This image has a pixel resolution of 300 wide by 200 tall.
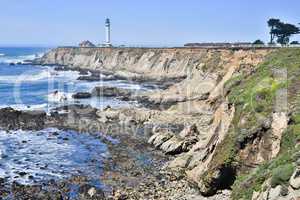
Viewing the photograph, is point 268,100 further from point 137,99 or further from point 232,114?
point 137,99

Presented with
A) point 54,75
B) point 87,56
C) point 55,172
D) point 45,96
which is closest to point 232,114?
point 55,172

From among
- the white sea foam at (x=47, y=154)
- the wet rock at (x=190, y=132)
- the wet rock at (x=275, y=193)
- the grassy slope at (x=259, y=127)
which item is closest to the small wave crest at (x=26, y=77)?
the white sea foam at (x=47, y=154)

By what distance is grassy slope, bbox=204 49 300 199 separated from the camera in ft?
65.4

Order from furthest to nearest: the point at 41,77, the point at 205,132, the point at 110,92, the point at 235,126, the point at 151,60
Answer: the point at 41,77
the point at 151,60
the point at 110,92
the point at 205,132
the point at 235,126

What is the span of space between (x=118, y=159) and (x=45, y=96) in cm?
3779

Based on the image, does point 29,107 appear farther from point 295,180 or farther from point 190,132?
point 295,180

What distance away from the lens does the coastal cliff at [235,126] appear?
2159cm

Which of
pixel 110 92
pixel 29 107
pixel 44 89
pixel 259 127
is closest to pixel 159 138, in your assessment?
pixel 259 127

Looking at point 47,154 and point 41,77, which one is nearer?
point 47,154

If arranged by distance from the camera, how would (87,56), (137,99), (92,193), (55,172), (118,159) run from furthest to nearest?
(87,56) < (137,99) < (118,159) < (55,172) < (92,193)

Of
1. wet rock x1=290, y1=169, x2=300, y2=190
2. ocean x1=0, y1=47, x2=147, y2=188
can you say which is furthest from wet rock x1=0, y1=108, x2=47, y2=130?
wet rock x1=290, y1=169, x2=300, y2=190

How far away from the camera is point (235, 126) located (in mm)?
28156

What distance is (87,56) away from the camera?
12569 centimetres

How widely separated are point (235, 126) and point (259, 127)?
260 centimetres
